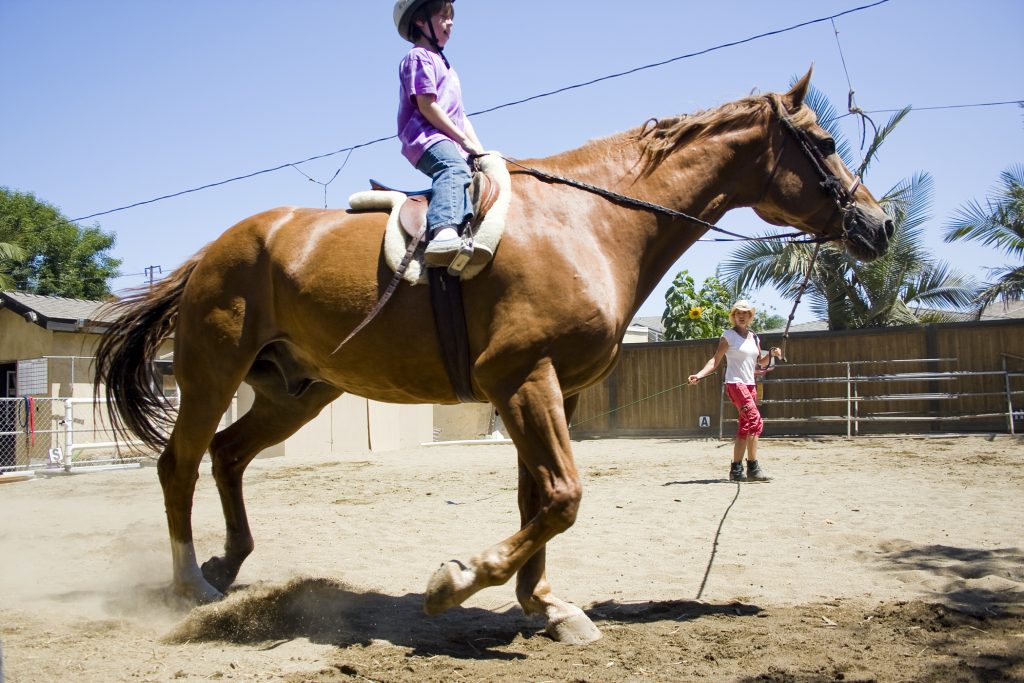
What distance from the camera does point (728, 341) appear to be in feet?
32.7

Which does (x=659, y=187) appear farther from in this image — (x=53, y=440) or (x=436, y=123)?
(x=53, y=440)

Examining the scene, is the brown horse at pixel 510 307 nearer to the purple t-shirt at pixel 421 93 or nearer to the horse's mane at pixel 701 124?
the horse's mane at pixel 701 124

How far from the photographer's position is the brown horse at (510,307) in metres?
3.76

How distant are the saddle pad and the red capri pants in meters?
6.01

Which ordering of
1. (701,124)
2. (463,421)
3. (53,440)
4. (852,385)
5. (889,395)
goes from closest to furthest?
(701,124) → (53,440) → (889,395) → (852,385) → (463,421)

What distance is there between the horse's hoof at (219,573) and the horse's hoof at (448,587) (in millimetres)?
1930

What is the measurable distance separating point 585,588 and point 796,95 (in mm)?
3104

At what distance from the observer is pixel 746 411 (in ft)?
31.2

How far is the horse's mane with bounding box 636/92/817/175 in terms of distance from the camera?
446cm

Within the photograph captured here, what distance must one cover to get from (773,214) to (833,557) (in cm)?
245

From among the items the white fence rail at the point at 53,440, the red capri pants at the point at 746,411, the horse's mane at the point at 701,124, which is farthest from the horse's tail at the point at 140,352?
the white fence rail at the point at 53,440

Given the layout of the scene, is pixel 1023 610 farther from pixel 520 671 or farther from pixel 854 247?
pixel 520 671

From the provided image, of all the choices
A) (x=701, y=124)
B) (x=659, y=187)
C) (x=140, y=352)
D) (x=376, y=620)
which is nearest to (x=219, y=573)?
(x=376, y=620)

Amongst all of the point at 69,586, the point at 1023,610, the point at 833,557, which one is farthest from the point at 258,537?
the point at 1023,610
